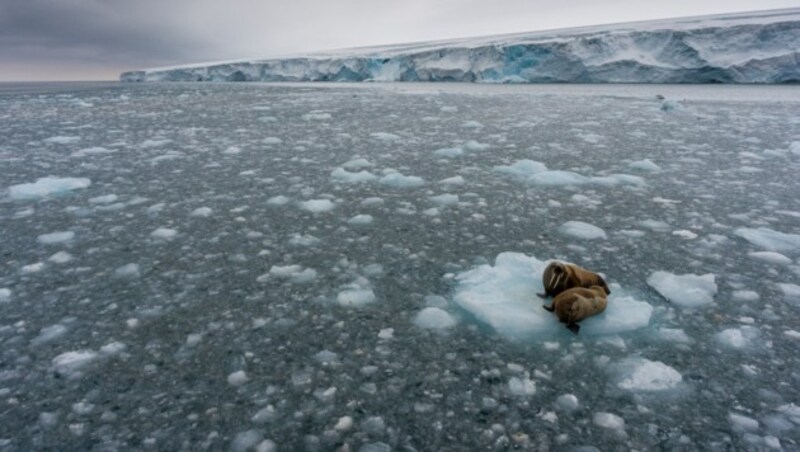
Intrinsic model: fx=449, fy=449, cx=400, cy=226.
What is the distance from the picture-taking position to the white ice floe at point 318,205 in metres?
2.55

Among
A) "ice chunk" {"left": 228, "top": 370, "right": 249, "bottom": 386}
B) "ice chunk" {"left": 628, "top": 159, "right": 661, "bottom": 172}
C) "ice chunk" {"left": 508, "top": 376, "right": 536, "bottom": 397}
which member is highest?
"ice chunk" {"left": 228, "top": 370, "right": 249, "bottom": 386}

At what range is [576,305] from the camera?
1420mm

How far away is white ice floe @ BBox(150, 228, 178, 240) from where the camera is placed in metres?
2.15

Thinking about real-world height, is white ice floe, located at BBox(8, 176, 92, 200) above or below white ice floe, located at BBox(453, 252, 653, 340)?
above

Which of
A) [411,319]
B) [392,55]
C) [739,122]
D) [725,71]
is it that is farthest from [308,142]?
[392,55]

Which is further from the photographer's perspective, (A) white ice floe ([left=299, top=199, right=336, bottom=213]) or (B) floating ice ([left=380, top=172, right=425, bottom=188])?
(B) floating ice ([left=380, top=172, right=425, bottom=188])

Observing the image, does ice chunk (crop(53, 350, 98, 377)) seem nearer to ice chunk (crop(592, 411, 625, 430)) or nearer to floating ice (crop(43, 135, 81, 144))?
ice chunk (crop(592, 411, 625, 430))

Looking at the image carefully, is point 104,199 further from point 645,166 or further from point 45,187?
point 645,166

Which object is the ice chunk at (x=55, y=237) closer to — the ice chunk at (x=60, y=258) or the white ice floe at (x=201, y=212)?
the ice chunk at (x=60, y=258)

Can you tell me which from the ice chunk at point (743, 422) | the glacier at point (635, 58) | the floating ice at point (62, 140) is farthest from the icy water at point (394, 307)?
the glacier at point (635, 58)

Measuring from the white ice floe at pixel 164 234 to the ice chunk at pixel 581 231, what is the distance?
189 centimetres

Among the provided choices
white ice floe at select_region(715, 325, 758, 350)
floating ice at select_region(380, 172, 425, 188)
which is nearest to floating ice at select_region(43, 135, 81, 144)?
floating ice at select_region(380, 172, 425, 188)

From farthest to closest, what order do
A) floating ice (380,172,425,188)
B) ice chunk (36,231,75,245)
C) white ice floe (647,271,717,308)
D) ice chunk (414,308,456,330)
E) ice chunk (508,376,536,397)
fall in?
floating ice (380,172,425,188), ice chunk (36,231,75,245), white ice floe (647,271,717,308), ice chunk (414,308,456,330), ice chunk (508,376,536,397)

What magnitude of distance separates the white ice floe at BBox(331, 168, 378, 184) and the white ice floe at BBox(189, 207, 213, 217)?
0.90 m
